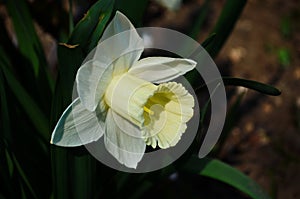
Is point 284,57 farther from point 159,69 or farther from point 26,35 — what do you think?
point 159,69

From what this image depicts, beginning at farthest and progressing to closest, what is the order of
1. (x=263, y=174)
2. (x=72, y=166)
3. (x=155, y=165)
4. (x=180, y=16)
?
(x=180, y=16) → (x=263, y=174) → (x=155, y=165) → (x=72, y=166)

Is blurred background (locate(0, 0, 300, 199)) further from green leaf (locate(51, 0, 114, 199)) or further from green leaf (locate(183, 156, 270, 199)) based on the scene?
green leaf (locate(51, 0, 114, 199))

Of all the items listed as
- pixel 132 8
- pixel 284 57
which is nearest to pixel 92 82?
pixel 132 8

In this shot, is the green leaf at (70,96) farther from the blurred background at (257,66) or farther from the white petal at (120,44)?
the blurred background at (257,66)

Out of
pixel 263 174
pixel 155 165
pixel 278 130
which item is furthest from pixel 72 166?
pixel 278 130

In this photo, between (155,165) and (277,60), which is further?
(277,60)

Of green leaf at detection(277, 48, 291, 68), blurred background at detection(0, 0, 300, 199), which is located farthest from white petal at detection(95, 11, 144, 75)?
green leaf at detection(277, 48, 291, 68)

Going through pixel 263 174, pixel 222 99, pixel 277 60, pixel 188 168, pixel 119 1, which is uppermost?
pixel 119 1

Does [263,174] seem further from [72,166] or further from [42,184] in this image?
[72,166]
